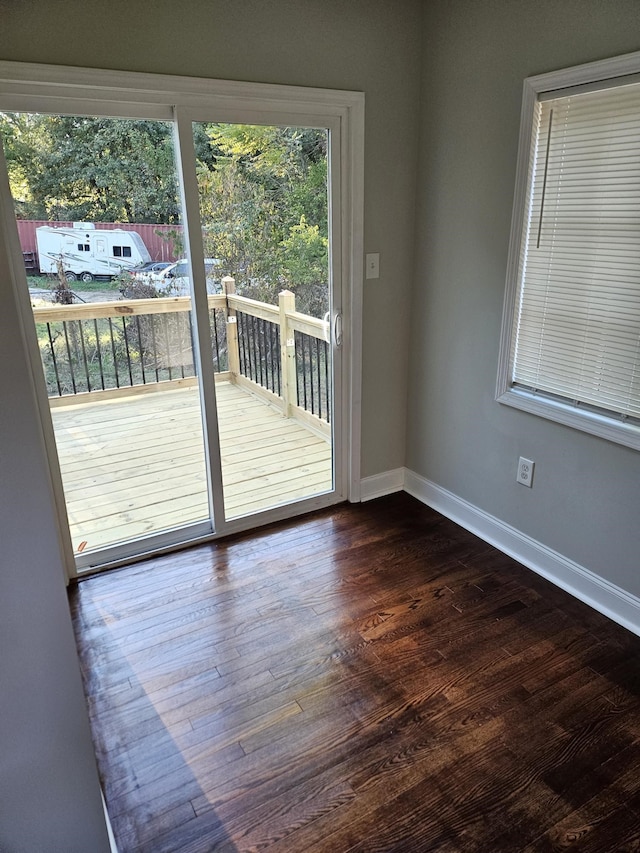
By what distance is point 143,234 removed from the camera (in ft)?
8.13

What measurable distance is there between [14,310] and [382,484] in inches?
106

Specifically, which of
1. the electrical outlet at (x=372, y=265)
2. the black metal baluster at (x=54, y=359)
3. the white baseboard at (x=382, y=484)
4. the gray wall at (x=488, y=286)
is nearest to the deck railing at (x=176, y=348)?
the black metal baluster at (x=54, y=359)

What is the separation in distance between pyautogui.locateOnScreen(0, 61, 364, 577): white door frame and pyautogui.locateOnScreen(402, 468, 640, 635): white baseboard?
A: 44cm

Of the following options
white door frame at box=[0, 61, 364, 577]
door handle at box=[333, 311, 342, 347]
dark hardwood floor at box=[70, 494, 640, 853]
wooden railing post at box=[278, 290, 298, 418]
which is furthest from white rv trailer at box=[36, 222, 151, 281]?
dark hardwood floor at box=[70, 494, 640, 853]

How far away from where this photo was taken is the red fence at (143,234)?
7.39ft

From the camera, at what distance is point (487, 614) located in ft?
7.91

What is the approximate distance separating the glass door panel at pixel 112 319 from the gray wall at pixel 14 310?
29cm

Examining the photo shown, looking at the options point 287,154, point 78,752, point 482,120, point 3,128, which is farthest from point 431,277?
point 78,752

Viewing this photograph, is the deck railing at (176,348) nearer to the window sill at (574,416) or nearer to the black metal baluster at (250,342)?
the black metal baluster at (250,342)

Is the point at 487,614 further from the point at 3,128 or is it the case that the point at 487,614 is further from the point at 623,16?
the point at 3,128

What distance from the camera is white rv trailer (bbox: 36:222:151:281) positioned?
7.59 ft

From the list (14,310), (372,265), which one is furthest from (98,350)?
(14,310)

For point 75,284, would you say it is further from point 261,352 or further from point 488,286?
point 488,286

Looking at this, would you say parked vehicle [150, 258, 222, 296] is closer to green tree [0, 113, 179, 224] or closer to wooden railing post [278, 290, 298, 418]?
green tree [0, 113, 179, 224]
